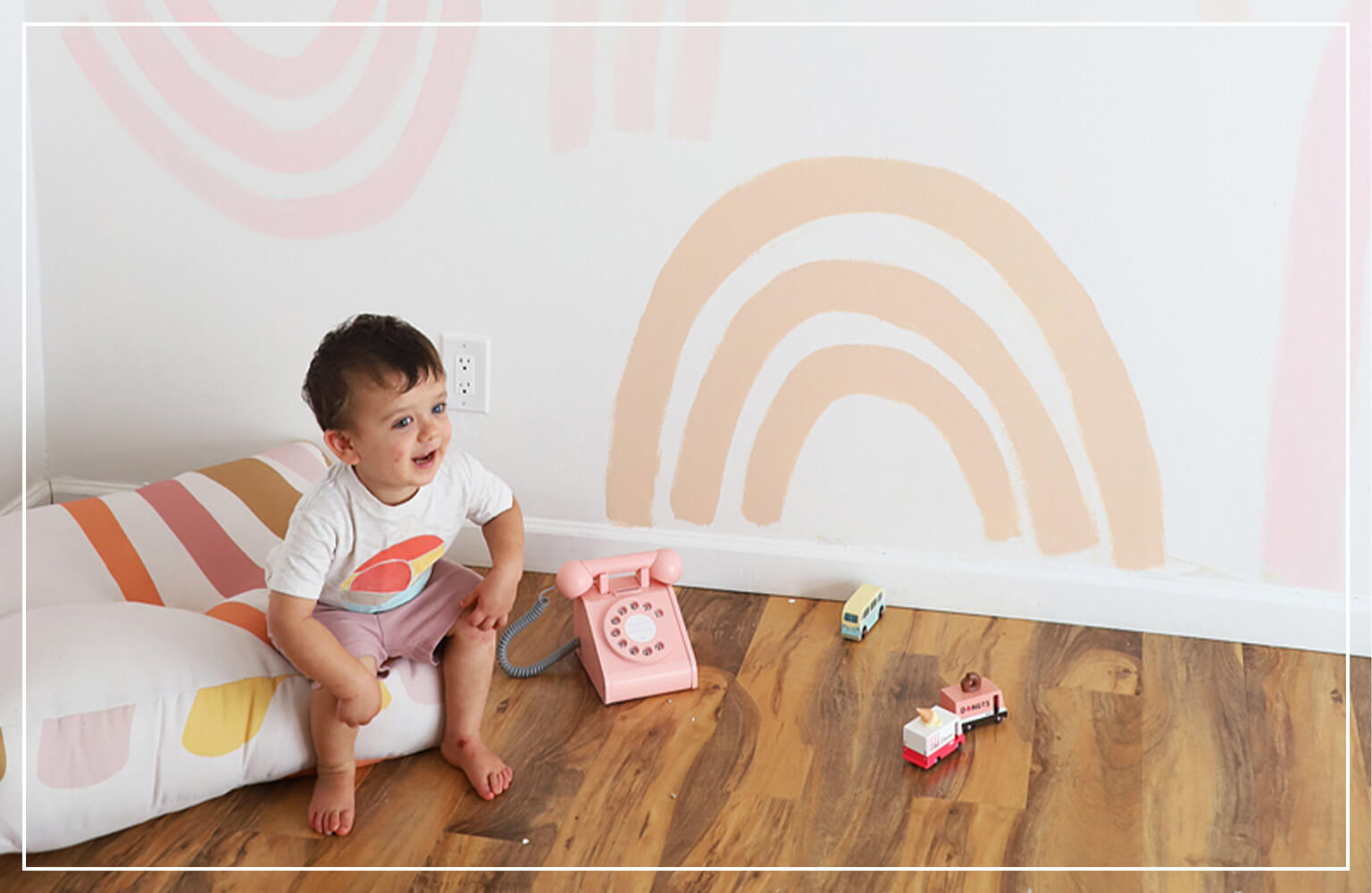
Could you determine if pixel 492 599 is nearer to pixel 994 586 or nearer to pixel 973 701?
pixel 973 701

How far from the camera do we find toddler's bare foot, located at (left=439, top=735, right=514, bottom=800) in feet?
5.64

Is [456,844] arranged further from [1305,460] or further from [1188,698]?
[1305,460]

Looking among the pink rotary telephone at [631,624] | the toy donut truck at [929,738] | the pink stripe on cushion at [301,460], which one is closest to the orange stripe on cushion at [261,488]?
the pink stripe on cushion at [301,460]

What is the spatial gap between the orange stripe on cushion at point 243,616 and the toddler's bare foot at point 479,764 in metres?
0.29

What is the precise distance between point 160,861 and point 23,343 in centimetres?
115

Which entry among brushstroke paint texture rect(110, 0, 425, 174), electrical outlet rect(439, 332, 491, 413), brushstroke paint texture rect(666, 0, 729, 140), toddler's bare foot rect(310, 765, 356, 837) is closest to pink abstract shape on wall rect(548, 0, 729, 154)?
brushstroke paint texture rect(666, 0, 729, 140)

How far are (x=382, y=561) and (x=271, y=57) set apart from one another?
924 mm

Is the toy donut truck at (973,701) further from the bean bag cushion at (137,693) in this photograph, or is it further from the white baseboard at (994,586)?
the bean bag cushion at (137,693)

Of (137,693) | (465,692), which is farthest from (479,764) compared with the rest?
(137,693)

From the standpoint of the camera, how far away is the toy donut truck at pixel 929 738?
1776 millimetres

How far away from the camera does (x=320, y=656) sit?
1623mm

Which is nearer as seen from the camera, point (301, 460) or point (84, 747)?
point (84, 747)

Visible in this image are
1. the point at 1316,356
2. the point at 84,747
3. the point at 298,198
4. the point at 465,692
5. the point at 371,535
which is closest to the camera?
the point at 84,747

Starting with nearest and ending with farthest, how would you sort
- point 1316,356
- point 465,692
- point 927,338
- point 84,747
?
point 84,747, point 465,692, point 1316,356, point 927,338
